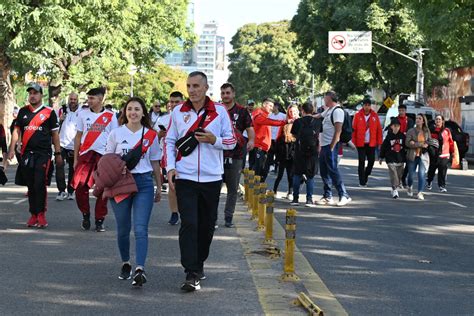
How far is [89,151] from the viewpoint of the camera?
12.3 metres

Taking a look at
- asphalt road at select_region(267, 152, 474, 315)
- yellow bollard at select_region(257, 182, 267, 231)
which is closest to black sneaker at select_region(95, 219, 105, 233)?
yellow bollard at select_region(257, 182, 267, 231)

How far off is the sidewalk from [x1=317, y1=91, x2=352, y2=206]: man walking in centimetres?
432

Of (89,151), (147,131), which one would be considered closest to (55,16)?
(89,151)

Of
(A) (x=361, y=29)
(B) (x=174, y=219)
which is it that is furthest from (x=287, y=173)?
(A) (x=361, y=29)

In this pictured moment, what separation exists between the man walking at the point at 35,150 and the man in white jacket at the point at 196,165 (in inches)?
187

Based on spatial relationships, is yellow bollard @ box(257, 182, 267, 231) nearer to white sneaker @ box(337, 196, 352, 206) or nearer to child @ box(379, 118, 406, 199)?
white sneaker @ box(337, 196, 352, 206)

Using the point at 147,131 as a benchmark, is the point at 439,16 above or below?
above

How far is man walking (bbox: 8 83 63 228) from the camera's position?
41.7 ft

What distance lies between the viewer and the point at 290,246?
8672 mm

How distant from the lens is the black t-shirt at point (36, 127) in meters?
12.7

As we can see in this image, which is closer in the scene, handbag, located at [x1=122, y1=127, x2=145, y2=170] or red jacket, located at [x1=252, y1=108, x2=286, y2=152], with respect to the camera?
handbag, located at [x1=122, y1=127, x2=145, y2=170]

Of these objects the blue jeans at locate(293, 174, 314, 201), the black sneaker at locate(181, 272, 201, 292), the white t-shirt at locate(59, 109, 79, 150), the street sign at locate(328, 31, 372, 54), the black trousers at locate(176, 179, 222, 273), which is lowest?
the black sneaker at locate(181, 272, 201, 292)

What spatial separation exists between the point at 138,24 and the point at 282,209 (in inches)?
1184

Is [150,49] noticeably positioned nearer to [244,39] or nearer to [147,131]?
[147,131]
